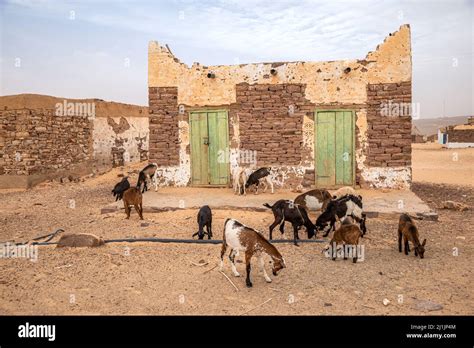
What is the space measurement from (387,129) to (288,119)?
3.02m

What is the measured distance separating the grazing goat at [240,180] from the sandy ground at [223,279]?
122 inches

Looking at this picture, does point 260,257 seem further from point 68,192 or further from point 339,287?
point 68,192

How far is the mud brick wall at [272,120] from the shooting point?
1213cm

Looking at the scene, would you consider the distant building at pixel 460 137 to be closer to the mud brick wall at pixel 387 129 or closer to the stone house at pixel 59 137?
the mud brick wall at pixel 387 129

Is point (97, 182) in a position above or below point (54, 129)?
below

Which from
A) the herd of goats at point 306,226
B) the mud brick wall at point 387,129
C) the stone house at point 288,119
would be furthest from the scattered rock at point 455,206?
the herd of goats at point 306,226

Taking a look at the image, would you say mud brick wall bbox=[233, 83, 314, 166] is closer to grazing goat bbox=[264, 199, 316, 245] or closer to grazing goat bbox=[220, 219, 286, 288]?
grazing goat bbox=[264, 199, 316, 245]

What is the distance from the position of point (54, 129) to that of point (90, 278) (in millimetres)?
12745

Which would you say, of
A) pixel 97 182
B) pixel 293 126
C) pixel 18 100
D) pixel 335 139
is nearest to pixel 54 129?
pixel 18 100

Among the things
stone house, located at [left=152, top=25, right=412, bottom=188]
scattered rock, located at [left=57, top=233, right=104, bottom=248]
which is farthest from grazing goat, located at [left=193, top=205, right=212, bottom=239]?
stone house, located at [left=152, top=25, right=412, bottom=188]

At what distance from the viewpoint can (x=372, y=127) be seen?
11.7 m

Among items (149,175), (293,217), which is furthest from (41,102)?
(293,217)

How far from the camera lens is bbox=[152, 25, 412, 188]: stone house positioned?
11625mm

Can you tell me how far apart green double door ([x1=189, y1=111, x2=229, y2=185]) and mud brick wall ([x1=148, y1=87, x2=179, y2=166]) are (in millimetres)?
584
